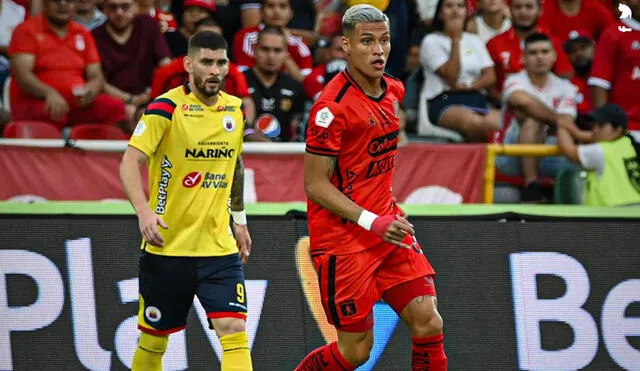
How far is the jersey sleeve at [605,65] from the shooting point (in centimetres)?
1185

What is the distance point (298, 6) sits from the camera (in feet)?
46.0

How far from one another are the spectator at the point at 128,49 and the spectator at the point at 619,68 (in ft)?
14.9

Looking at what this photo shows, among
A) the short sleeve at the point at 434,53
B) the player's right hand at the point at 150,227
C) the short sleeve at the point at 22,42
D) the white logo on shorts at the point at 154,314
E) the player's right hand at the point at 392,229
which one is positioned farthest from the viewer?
the short sleeve at the point at 434,53

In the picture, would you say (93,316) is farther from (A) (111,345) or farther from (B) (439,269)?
(B) (439,269)

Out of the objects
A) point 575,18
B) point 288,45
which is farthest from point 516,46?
point 288,45

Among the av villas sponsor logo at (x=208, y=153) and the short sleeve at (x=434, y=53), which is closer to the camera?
the av villas sponsor logo at (x=208, y=153)

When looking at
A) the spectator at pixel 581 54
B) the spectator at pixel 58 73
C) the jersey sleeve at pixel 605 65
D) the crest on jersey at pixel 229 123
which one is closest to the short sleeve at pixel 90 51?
the spectator at pixel 58 73

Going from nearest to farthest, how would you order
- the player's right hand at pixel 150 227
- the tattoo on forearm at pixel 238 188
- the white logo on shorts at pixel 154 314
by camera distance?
the player's right hand at pixel 150 227 < the white logo on shorts at pixel 154 314 < the tattoo on forearm at pixel 238 188

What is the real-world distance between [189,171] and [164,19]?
6017 millimetres

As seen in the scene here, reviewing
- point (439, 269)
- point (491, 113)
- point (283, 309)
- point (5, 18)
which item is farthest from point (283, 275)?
point (5, 18)

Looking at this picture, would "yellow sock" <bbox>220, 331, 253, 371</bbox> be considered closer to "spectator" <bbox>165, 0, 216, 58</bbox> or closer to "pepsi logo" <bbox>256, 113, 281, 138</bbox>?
"pepsi logo" <bbox>256, 113, 281, 138</bbox>

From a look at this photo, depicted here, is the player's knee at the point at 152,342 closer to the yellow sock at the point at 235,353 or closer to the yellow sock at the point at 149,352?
the yellow sock at the point at 149,352

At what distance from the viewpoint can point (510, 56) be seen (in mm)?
12586

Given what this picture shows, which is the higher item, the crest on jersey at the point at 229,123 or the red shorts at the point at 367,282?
the crest on jersey at the point at 229,123
